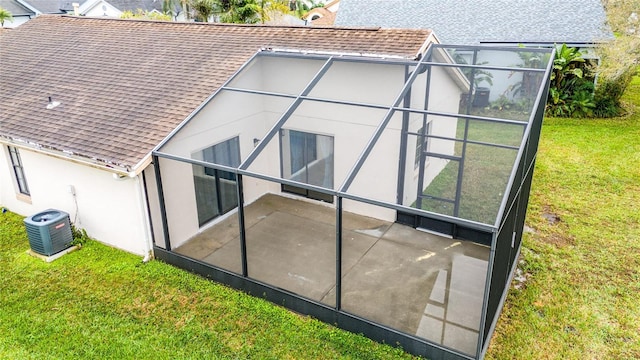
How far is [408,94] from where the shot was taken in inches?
357

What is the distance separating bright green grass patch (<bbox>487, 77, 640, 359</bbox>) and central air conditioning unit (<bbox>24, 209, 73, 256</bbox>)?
8.38m

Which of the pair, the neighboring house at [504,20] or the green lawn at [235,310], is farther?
the neighboring house at [504,20]

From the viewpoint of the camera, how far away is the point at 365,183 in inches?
395

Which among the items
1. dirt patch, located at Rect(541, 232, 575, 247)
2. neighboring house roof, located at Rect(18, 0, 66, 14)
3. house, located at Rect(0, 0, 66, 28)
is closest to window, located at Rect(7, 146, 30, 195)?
dirt patch, located at Rect(541, 232, 575, 247)

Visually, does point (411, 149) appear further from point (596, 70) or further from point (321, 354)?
point (596, 70)

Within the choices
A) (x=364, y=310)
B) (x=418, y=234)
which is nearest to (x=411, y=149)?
(x=418, y=234)

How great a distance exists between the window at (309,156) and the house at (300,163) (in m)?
0.03

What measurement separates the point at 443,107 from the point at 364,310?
468 centimetres

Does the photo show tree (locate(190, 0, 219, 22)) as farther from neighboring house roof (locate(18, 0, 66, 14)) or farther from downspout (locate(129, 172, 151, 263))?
neighboring house roof (locate(18, 0, 66, 14))

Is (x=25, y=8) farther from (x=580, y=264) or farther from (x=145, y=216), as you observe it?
(x=580, y=264)

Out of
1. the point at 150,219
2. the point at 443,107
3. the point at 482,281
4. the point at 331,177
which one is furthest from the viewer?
the point at 331,177

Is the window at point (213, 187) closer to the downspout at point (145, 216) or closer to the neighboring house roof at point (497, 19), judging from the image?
the downspout at point (145, 216)

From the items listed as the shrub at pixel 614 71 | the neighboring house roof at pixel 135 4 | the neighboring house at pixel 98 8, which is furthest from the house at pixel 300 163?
the neighboring house roof at pixel 135 4

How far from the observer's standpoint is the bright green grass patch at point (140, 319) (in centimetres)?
658
